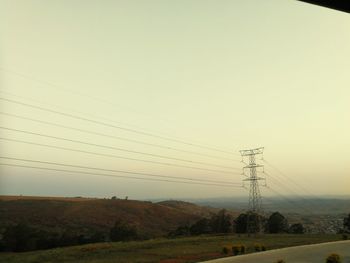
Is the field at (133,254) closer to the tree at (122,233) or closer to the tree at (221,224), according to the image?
the tree at (122,233)

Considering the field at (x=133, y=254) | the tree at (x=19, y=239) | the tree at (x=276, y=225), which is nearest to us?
the field at (x=133, y=254)

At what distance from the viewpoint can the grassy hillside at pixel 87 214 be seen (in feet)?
283

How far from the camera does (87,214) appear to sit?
316ft

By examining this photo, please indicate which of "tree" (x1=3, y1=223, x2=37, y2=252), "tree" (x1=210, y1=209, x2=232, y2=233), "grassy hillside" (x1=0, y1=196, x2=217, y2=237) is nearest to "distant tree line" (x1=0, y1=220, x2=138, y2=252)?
"tree" (x1=3, y1=223, x2=37, y2=252)

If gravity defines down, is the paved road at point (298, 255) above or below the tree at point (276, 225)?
below

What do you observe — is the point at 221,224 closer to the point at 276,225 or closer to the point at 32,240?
the point at 276,225

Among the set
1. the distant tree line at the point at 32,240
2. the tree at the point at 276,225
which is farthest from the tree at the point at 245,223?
the distant tree line at the point at 32,240

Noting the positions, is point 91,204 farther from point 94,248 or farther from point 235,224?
point 94,248

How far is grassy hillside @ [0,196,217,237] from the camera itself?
86.4 metres

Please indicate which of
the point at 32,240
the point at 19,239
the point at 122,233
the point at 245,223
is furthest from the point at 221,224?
the point at 19,239

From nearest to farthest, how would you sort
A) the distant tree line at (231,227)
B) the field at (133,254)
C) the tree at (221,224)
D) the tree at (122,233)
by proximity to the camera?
the field at (133,254), the tree at (122,233), the distant tree line at (231,227), the tree at (221,224)

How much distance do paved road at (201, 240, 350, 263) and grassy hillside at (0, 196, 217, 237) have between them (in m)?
46.0

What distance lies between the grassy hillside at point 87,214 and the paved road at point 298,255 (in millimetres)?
45960

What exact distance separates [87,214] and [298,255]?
6197 cm
